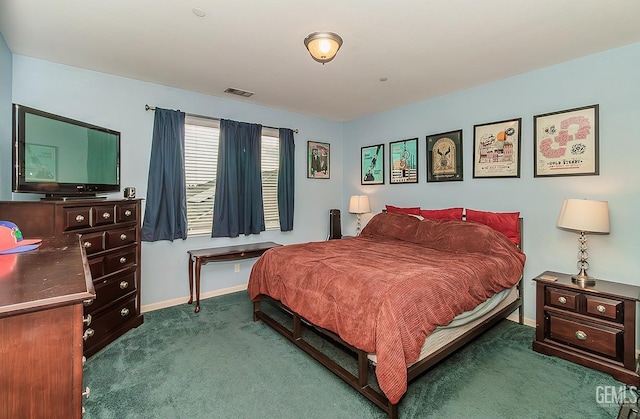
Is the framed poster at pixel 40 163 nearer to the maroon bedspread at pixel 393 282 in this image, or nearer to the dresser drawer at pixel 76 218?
the dresser drawer at pixel 76 218

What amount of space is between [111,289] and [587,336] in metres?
3.99

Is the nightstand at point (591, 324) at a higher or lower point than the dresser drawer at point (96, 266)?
lower

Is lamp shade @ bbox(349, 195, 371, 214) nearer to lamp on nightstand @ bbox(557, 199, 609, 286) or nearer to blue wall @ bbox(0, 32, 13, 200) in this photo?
lamp on nightstand @ bbox(557, 199, 609, 286)

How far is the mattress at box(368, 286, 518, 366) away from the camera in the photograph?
6.45 feet

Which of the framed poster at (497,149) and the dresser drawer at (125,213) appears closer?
the dresser drawer at (125,213)

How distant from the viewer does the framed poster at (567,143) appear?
269 cm

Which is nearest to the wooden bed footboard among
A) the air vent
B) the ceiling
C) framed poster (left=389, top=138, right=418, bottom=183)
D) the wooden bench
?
the wooden bench

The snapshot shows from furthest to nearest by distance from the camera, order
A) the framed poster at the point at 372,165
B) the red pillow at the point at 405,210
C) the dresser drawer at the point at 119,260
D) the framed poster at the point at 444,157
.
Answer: the framed poster at the point at 372,165 < the red pillow at the point at 405,210 < the framed poster at the point at 444,157 < the dresser drawer at the point at 119,260

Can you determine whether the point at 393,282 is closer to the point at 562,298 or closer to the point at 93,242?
the point at 562,298

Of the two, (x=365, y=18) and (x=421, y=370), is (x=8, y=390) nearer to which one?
(x=421, y=370)

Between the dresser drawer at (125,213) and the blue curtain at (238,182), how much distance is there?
107cm

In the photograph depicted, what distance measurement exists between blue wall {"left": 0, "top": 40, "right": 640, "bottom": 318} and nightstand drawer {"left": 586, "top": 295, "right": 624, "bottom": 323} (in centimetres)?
53

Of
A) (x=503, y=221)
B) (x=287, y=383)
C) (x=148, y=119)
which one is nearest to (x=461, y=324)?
(x=287, y=383)

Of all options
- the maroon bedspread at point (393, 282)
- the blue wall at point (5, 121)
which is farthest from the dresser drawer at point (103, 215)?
the maroon bedspread at point (393, 282)
